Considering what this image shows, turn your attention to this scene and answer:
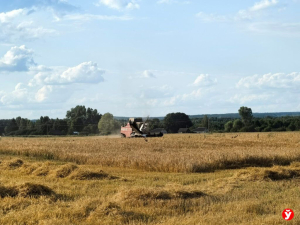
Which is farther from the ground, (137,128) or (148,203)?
(137,128)

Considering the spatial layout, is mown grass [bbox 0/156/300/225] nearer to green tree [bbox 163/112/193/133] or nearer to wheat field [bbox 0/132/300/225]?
wheat field [bbox 0/132/300/225]

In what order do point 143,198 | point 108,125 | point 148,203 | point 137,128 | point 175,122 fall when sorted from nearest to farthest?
point 148,203
point 143,198
point 137,128
point 108,125
point 175,122

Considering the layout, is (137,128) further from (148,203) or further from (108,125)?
(108,125)

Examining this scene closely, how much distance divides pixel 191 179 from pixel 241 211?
21.7 ft

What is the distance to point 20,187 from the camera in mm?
12172

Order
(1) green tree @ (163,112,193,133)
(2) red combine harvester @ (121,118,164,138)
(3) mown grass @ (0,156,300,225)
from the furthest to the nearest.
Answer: (1) green tree @ (163,112,193,133) → (2) red combine harvester @ (121,118,164,138) → (3) mown grass @ (0,156,300,225)

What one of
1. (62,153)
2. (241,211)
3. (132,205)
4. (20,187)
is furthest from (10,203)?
(62,153)

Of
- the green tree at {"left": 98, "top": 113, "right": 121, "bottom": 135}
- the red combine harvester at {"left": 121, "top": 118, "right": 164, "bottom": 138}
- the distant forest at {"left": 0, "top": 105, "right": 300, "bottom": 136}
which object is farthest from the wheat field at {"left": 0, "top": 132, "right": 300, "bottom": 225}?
the green tree at {"left": 98, "top": 113, "right": 121, "bottom": 135}

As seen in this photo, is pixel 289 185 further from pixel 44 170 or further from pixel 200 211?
pixel 44 170

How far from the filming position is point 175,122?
117812mm

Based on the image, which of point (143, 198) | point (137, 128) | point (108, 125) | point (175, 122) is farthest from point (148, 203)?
point (175, 122)

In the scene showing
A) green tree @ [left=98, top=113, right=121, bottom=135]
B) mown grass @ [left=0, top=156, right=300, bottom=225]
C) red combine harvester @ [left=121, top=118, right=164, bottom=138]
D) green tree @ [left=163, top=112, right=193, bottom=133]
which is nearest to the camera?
mown grass @ [left=0, top=156, right=300, bottom=225]

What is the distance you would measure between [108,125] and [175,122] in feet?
82.7

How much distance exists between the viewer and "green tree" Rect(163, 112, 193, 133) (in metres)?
116
